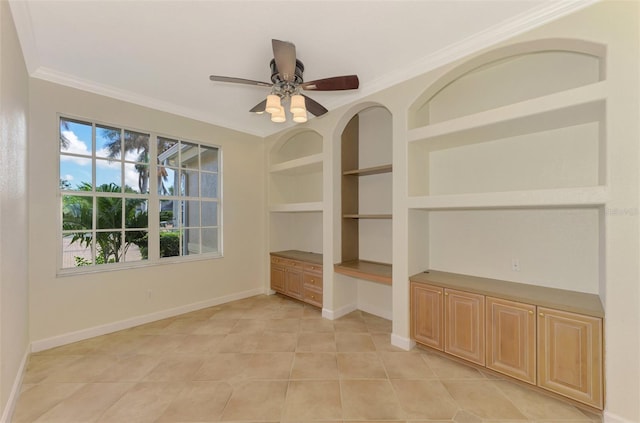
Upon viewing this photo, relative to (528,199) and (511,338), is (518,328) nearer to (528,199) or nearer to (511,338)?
(511,338)

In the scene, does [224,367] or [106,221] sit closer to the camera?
[224,367]

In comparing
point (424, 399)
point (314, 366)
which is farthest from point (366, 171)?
point (424, 399)

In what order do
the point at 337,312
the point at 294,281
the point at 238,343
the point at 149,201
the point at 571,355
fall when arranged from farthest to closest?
the point at 294,281 < the point at 337,312 < the point at 149,201 < the point at 238,343 < the point at 571,355

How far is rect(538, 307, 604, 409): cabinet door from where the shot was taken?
6.25ft

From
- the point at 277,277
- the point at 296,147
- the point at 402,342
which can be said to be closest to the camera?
the point at 402,342

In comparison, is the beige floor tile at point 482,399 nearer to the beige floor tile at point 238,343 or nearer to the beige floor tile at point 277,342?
the beige floor tile at point 277,342

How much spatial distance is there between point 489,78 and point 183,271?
15.4ft

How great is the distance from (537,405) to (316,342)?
2024mm

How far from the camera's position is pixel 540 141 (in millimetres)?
2539

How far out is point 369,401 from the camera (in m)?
2.10

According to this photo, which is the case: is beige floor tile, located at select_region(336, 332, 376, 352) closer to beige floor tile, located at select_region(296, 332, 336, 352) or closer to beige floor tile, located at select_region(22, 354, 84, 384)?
beige floor tile, located at select_region(296, 332, 336, 352)

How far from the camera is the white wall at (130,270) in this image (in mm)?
2848

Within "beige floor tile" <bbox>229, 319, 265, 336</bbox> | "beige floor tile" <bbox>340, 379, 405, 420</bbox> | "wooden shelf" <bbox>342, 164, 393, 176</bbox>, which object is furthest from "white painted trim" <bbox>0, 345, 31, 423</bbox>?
"wooden shelf" <bbox>342, 164, 393, 176</bbox>

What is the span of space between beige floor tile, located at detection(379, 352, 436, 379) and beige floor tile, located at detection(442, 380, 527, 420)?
0.66ft
